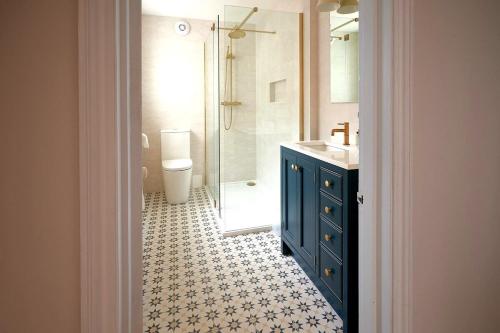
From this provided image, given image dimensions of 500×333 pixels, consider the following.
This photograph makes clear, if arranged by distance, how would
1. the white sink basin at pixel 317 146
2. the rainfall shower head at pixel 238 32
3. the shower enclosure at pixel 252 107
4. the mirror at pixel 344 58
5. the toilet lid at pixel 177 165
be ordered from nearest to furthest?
the mirror at pixel 344 58 < the white sink basin at pixel 317 146 < the shower enclosure at pixel 252 107 < the rainfall shower head at pixel 238 32 < the toilet lid at pixel 177 165

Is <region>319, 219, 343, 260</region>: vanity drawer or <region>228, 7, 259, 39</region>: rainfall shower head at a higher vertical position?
<region>228, 7, 259, 39</region>: rainfall shower head

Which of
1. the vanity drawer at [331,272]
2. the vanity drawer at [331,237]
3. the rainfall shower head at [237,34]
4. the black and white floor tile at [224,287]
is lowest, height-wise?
the black and white floor tile at [224,287]

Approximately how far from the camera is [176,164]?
156 inches

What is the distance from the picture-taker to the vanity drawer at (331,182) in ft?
5.36

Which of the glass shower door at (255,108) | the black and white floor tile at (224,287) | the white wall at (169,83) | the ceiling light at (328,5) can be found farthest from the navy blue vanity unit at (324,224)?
the white wall at (169,83)

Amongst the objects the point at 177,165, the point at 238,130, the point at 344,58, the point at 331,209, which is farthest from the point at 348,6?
the point at 177,165

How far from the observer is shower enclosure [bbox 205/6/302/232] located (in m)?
3.12

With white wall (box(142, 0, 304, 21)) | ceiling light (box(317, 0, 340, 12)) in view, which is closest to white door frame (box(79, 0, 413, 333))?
ceiling light (box(317, 0, 340, 12))

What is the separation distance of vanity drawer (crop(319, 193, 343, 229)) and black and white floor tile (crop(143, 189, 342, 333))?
23.4 inches

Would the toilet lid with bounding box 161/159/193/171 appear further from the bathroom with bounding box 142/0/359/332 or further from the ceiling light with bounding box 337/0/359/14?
the ceiling light with bounding box 337/0/359/14
